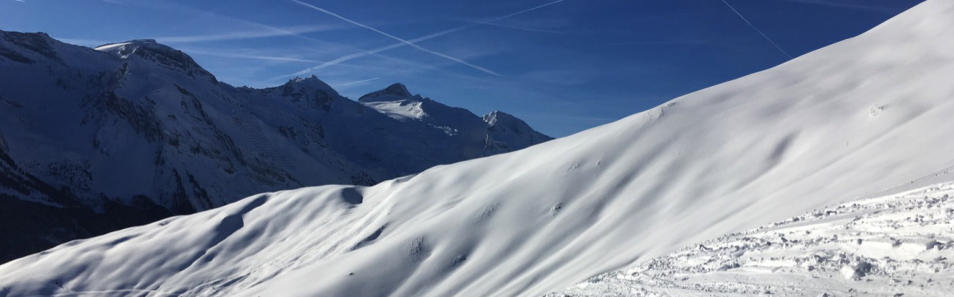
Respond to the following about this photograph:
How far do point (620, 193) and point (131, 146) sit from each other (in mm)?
94865

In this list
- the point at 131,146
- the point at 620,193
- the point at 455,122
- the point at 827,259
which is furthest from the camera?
the point at 455,122

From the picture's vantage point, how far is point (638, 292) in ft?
26.1

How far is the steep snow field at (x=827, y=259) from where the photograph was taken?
5.91m

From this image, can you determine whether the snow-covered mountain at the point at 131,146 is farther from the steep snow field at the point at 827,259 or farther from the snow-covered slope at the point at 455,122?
the steep snow field at the point at 827,259

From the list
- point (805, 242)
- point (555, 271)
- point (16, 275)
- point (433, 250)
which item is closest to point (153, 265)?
point (16, 275)

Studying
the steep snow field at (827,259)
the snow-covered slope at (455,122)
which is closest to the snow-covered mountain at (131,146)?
the snow-covered slope at (455,122)

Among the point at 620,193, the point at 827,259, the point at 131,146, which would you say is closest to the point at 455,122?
the point at 131,146

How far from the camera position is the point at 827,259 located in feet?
22.4

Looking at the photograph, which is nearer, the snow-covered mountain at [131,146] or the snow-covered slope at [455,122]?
the snow-covered mountain at [131,146]

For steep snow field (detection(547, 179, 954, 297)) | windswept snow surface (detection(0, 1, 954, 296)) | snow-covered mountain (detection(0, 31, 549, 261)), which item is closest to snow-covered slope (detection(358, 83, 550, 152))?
snow-covered mountain (detection(0, 31, 549, 261))

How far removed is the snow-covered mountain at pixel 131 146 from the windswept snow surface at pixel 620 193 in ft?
159

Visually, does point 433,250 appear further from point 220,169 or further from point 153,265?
point 220,169

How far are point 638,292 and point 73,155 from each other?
101678 millimetres

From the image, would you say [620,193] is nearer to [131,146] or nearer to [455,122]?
[131,146]
